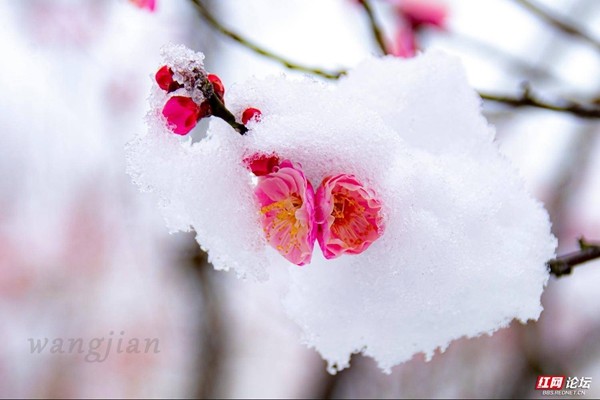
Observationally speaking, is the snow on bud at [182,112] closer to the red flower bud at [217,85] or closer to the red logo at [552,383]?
the red flower bud at [217,85]

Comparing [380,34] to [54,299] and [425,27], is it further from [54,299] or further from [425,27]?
[54,299]

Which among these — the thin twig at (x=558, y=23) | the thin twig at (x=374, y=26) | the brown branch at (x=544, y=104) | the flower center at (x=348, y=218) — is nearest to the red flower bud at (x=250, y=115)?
the flower center at (x=348, y=218)

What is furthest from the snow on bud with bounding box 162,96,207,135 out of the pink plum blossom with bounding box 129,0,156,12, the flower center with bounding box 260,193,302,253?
the pink plum blossom with bounding box 129,0,156,12

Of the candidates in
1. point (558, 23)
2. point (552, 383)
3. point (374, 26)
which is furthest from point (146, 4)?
point (552, 383)

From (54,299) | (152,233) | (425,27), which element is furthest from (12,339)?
→ (425,27)

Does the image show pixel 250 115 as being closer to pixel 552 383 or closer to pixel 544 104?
pixel 544 104

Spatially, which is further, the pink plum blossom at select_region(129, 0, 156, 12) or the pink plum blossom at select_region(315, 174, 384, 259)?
the pink plum blossom at select_region(129, 0, 156, 12)

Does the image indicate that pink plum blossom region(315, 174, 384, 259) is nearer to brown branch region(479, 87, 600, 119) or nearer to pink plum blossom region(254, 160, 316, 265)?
pink plum blossom region(254, 160, 316, 265)
